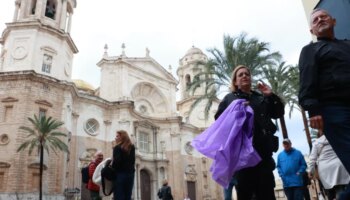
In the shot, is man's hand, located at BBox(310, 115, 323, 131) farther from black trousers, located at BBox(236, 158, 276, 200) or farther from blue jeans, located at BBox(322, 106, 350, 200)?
black trousers, located at BBox(236, 158, 276, 200)

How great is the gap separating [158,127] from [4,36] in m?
17.9

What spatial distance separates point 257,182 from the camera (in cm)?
318

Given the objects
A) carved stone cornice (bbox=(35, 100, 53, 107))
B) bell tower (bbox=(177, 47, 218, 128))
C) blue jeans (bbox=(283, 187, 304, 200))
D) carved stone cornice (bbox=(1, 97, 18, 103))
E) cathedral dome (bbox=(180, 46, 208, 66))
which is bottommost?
blue jeans (bbox=(283, 187, 304, 200))

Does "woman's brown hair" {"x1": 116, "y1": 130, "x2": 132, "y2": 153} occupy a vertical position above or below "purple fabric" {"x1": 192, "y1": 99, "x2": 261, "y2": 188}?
above

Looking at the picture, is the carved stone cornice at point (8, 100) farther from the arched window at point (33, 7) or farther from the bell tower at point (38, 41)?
the arched window at point (33, 7)

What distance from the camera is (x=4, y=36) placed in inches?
1056

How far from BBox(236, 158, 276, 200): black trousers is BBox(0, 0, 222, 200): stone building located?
1688cm

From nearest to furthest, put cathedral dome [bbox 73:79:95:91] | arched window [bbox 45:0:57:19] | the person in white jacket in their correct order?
the person in white jacket < arched window [bbox 45:0:57:19] < cathedral dome [bbox 73:79:95:91]

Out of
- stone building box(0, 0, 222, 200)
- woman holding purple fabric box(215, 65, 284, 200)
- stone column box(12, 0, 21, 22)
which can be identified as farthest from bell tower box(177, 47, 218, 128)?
woman holding purple fabric box(215, 65, 284, 200)

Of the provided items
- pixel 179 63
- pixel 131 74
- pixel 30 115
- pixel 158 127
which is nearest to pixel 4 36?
pixel 30 115

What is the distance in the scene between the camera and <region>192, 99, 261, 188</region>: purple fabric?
3096 mm

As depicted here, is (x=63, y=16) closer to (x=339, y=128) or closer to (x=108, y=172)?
(x=108, y=172)

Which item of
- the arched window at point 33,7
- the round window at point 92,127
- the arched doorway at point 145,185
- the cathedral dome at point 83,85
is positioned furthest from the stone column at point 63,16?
the arched doorway at point 145,185

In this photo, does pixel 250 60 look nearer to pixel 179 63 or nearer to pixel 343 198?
pixel 343 198
